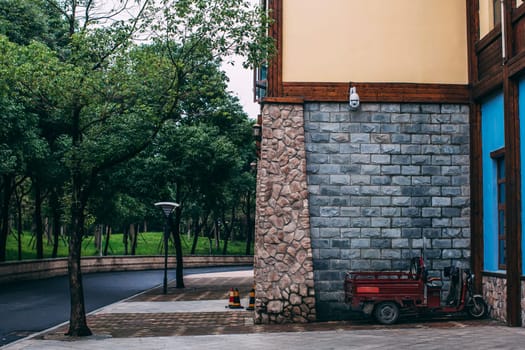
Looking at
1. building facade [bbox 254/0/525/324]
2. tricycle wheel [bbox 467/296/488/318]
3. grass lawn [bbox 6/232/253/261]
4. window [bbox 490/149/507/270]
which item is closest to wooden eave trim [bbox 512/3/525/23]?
building facade [bbox 254/0/525/324]

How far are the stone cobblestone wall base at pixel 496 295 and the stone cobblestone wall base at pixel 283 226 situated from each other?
3.60 metres

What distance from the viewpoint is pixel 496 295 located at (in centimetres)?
1405

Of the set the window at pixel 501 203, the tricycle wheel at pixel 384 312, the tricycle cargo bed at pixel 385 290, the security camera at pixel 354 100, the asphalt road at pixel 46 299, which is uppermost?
the security camera at pixel 354 100

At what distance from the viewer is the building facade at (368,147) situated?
49.2 ft

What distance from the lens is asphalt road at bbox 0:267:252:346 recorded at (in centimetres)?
1655

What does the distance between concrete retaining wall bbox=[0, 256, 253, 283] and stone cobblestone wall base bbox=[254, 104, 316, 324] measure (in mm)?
17896

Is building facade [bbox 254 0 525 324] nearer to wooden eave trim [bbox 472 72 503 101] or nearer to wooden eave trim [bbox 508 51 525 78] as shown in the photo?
wooden eave trim [bbox 472 72 503 101]

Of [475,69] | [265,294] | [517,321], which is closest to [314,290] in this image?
[265,294]

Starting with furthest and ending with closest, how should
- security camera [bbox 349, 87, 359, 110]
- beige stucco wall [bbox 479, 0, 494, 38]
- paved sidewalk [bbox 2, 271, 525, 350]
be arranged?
security camera [bbox 349, 87, 359, 110] < beige stucco wall [bbox 479, 0, 494, 38] < paved sidewalk [bbox 2, 271, 525, 350]

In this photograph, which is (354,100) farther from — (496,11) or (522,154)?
(522,154)

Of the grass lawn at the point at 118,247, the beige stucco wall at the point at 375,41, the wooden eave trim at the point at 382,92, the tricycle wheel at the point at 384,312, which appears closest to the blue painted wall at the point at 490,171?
the wooden eave trim at the point at 382,92

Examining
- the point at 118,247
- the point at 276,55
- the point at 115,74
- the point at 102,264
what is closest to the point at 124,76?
the point at 115,74

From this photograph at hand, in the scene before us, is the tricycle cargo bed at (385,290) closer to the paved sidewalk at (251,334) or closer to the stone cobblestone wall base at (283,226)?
the paved sidewalk at (251,334)

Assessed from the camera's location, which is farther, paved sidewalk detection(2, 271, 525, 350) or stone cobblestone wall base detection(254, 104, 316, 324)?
stone cobblestone wall base detection(254, 104, 316, 324)
